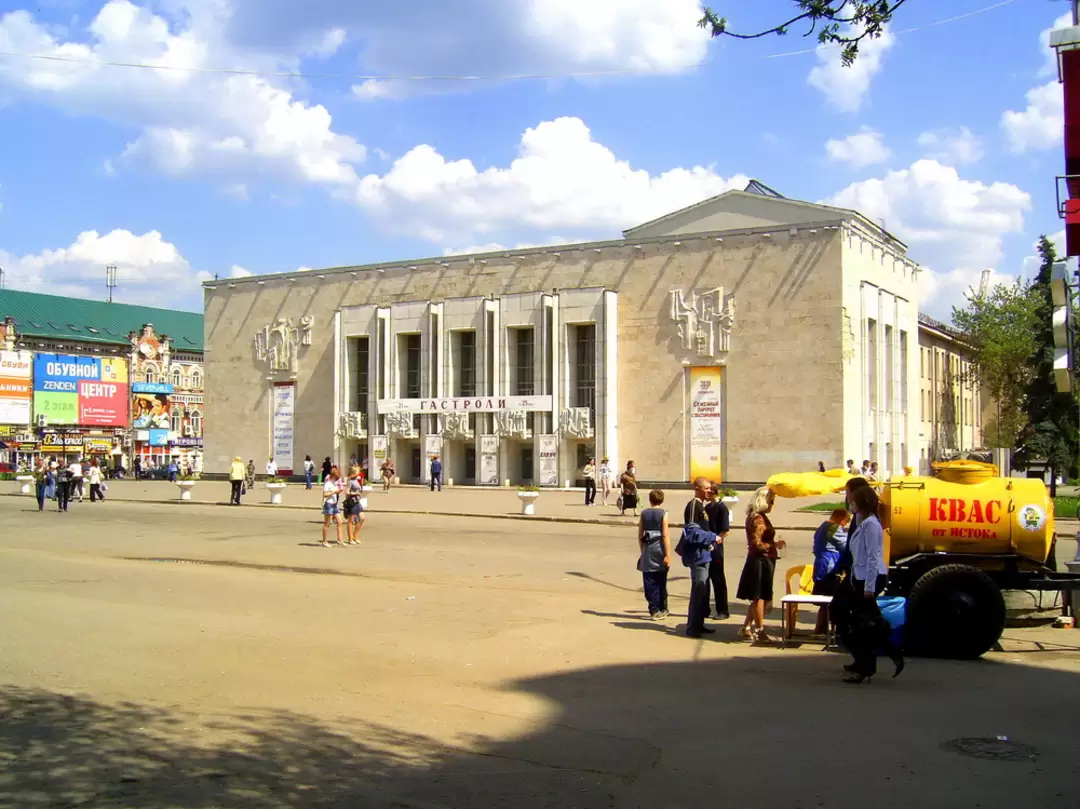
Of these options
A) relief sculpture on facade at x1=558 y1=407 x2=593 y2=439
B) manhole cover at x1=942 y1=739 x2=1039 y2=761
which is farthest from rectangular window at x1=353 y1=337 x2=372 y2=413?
manhole cover at x1=942 y1=739 x2=1039 y2=761

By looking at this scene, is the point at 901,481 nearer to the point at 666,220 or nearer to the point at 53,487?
the point at 53,487

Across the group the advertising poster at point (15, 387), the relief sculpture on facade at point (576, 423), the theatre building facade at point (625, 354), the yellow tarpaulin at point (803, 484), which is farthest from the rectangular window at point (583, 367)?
the advertising poster at point (15, 387)

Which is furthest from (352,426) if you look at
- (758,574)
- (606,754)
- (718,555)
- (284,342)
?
(606,754)

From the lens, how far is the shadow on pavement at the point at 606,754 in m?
5.89

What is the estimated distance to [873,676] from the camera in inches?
366

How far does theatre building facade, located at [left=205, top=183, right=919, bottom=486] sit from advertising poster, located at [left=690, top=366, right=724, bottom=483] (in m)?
0.07

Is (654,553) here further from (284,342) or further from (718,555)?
(284,342)

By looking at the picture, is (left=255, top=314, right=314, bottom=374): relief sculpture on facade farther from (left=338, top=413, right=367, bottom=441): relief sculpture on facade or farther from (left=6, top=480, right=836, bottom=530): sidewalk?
(left=6, top=480, right=836, bottom=530): sidewalk

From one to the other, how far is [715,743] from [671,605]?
6907mm

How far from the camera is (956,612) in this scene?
10.1 meters

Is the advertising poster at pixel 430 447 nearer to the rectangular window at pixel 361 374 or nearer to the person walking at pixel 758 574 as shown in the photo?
the rectangular window at pixel 361 374

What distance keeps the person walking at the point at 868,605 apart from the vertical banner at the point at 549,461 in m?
41.4

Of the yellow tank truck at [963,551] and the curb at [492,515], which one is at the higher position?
the yellow tank truck at [963,551]

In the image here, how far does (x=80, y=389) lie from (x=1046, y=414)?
77.5 m
